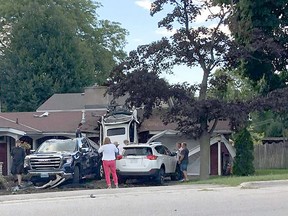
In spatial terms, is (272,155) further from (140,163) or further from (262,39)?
(140,163)

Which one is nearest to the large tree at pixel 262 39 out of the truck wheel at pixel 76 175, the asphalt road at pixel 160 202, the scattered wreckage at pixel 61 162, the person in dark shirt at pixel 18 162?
the scattered wreckage at pixel 61 162

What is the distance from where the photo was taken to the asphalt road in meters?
15.0

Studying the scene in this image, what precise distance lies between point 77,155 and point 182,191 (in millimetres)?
7399

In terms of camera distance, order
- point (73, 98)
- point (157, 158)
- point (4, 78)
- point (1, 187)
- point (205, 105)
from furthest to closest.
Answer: point (4, 78) → point (73, 98) → point (205, 105) → point (157, 158) → point (1, 187)

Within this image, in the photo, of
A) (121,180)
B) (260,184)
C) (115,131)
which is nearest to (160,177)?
(121,180)

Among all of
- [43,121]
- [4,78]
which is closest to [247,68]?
[43,121]

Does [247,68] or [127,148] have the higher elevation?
[247,68]

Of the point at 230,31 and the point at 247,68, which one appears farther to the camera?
the point at 247,68

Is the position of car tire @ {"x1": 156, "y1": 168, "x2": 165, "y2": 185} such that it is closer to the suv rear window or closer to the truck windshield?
the suv rear window

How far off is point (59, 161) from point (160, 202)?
935cm

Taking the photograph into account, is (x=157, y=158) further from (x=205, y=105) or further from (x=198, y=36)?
(x=198, y=36)

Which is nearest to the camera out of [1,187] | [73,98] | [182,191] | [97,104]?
[182,191]

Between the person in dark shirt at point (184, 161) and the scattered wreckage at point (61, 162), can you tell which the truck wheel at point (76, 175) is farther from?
the person in dark shirt at point (184, 161)

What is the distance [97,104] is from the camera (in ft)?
153
